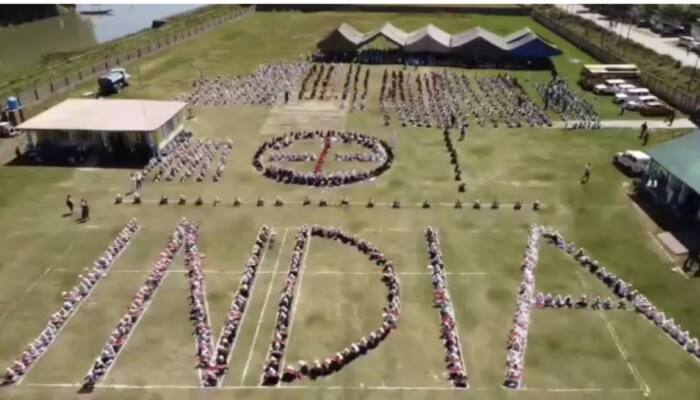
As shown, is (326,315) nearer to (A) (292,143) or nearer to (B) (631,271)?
(B) (631,271)

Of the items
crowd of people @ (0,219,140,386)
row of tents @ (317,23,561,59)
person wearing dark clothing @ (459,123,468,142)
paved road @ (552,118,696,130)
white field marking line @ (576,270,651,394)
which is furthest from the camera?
row of tents @ (317,23,561,59)

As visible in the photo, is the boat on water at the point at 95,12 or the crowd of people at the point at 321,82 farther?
the boat on water at the point at 95,12

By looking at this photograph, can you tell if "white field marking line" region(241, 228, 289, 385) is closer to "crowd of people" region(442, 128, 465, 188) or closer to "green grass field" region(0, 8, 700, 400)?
"green grass field" region(0, 8, 700, 400)

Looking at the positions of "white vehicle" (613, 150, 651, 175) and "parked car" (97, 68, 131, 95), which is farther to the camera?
"parked car" (97, 68, 131, 95)

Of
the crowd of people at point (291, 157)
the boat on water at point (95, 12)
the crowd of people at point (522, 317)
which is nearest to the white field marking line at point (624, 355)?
the crowd of people at point (522, 317)

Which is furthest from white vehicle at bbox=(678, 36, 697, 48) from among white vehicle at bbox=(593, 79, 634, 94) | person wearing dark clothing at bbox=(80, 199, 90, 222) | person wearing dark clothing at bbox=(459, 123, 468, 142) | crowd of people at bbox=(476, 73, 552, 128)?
person wearing dark clothing at bbox=(80, 199, 90, 222)

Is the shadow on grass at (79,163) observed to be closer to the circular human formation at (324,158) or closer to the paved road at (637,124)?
the circular human formation at (324,158)
